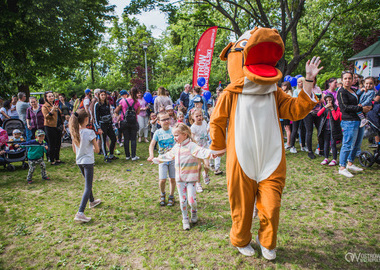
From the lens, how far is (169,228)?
393 centimetres

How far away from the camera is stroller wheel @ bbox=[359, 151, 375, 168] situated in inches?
244

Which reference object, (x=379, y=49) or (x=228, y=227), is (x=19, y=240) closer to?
(x=228, y=227)

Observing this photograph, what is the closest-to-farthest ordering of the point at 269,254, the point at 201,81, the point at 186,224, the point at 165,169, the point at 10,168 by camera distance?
the point at 269,254, the point at 186,224, the point at 165,169, the point at 10,168, the point at 201,81

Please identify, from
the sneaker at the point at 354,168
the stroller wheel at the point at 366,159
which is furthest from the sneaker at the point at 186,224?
the stroller wheel at the point at 366,159

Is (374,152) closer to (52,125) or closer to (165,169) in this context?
(165,169)

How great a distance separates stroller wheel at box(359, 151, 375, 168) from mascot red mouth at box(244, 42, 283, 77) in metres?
4.91

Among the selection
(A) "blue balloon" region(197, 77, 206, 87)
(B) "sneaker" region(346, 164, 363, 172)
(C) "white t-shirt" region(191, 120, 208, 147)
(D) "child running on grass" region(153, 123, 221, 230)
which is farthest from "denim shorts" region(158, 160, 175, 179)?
(A) "blue balloon" region(197, 77, 206, 87)

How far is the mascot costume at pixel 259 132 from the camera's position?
2834 mm

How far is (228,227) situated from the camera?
3848mm

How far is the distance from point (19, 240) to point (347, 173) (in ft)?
21.3

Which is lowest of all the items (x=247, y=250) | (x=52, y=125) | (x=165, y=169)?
(x=247, y=250)

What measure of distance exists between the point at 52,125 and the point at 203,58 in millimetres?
6772

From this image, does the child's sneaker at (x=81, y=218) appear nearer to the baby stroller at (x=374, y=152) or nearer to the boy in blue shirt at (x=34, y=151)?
the boy in blue shirt at (x=34, y=151)

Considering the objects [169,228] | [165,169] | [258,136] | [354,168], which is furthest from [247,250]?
[354,168]
